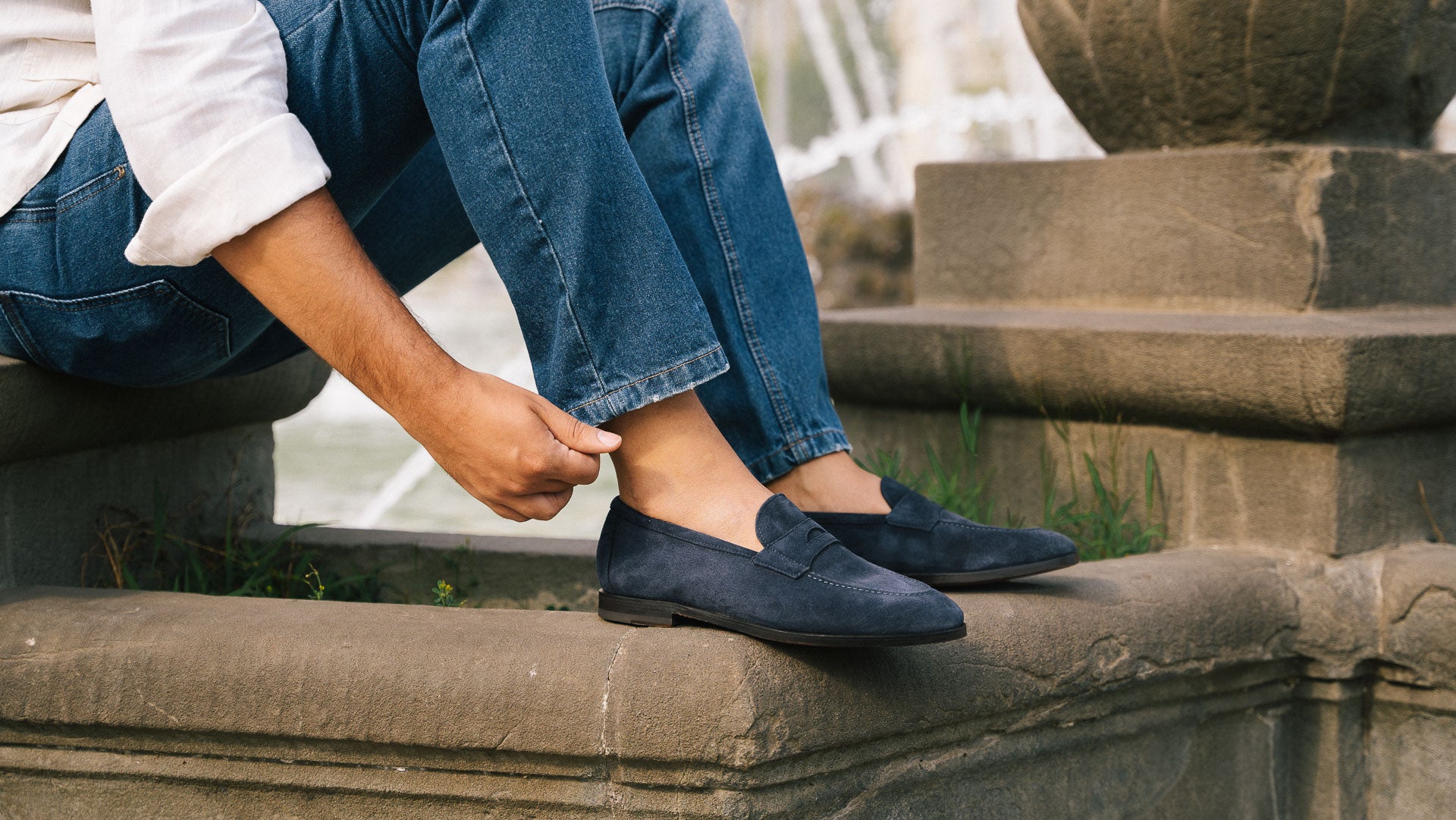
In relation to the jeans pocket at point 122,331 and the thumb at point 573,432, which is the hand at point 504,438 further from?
the jeans pocket at point 122,331

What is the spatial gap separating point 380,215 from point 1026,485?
1.07 m

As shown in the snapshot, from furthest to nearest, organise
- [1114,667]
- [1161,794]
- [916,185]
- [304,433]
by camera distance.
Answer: [304,433], [916,185], [1161,794], [1114,667]

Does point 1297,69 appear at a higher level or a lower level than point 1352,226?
higher

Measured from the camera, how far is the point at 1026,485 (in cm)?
210

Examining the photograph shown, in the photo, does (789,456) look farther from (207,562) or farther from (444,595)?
(207,562)

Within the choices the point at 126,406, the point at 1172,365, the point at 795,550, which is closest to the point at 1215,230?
the point at 1172,365

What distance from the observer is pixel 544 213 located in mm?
1215

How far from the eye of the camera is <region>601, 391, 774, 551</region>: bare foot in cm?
128

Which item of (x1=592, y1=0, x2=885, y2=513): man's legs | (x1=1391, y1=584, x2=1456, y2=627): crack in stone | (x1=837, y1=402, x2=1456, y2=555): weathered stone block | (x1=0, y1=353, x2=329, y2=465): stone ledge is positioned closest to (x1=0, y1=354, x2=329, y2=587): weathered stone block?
(x1=0, y1=353, x2=329, y2=465): stone ledge

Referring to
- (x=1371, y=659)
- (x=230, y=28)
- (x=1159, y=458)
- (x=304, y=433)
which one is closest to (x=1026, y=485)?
(x=1159, y=458)

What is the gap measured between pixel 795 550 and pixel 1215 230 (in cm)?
106

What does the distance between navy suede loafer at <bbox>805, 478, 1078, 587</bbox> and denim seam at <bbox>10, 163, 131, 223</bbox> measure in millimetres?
797

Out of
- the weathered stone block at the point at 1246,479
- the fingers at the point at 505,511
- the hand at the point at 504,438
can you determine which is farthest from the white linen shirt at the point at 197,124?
the weathered stone block at the point at 1246,479

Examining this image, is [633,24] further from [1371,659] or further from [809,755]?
[1371,659]
